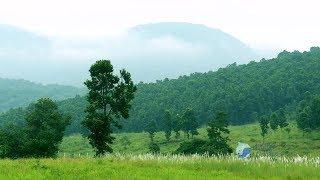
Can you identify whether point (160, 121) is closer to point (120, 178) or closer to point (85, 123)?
point (85, 123)

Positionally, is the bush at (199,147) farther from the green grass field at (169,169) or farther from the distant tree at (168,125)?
the distant tree at (168,125)

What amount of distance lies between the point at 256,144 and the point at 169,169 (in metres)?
88.3

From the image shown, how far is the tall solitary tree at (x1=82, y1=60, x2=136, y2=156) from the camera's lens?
42.4 m

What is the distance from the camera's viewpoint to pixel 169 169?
77.7 ft

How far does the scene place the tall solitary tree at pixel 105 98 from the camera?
42.4 m

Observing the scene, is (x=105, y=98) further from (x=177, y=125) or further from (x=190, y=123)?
(x=177, y=125)

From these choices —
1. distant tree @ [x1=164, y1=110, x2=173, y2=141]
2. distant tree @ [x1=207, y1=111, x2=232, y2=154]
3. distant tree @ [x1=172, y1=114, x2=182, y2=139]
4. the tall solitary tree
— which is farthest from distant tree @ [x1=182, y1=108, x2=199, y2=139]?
the tall solitary tree

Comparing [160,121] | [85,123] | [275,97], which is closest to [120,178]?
[85,123]

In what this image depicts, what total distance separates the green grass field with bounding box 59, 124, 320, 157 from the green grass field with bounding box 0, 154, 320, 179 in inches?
2418

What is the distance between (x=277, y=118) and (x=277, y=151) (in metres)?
33.9

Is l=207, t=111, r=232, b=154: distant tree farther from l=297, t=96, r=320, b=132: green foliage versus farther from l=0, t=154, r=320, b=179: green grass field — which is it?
Result: l=0, t=154, r=320, b=179: green grass field

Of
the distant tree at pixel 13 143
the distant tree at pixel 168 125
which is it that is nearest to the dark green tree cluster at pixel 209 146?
the distant tree at pixel 13 143

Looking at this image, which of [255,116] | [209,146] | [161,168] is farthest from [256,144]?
[161,168]

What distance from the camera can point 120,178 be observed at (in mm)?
19828
